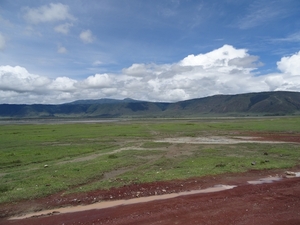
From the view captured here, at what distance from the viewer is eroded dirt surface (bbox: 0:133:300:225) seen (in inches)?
464

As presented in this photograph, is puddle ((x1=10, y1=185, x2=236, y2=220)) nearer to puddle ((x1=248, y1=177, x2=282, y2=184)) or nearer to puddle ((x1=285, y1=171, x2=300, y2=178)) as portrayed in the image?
puddle ((x1=248, y1=177, x2=282, y2=184))

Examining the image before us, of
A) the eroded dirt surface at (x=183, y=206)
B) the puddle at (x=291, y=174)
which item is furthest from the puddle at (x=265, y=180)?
the puddle at (x=291, y=174)

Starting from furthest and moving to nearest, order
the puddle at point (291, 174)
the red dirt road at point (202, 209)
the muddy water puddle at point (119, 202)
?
the puddle at point (291, 174) → the muddy water puddle at point (119, 202) → the red dirt road at point (202, 209)

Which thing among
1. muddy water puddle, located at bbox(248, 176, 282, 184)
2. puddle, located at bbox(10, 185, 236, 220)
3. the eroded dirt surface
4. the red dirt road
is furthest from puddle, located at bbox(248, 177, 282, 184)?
puddle, located at bbox(10, 185, 236, 220)

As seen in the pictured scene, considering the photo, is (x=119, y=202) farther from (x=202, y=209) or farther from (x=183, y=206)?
(x=202, y=209)

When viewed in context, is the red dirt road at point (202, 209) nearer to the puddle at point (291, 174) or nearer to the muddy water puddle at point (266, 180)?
the muddy water puddle at point (266, 180)

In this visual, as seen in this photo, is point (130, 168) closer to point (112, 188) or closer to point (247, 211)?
point (112, 188)

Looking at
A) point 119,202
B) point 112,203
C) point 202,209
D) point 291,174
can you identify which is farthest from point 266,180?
point 112,203

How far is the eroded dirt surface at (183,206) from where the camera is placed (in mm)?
11797

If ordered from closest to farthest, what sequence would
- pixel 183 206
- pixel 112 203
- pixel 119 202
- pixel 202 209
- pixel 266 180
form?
pixel 202 209 < pixel 183 206 < pixel 112 203 < pixel 119 202 < pixel 266 180

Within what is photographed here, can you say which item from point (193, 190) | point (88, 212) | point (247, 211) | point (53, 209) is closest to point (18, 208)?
point (53, 209)

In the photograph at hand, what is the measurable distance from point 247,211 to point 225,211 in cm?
118

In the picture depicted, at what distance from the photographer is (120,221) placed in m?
11.8

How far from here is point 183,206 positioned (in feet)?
44.2
